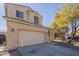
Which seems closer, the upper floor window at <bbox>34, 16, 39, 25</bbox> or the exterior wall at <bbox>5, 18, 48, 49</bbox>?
the exterior wall at <bbox>5, 18, 48, 49</bbox>

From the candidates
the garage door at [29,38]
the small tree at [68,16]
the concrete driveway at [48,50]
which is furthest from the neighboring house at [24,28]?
the small tree at [68,16]

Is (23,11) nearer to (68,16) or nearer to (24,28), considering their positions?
(24,28)

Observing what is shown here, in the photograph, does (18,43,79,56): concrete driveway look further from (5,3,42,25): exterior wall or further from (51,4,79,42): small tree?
(5,3,42,25): exterior wall

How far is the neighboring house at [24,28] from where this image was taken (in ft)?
11.5

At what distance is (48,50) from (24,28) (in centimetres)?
79

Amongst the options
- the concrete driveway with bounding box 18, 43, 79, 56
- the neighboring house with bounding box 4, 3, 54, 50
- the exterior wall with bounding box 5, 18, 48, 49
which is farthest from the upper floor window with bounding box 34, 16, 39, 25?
the concrete driveway with bounding box 18, 43, 79, 56

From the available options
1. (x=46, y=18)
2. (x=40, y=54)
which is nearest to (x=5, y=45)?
(x=40, y=54)

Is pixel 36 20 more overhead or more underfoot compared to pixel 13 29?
more overhead

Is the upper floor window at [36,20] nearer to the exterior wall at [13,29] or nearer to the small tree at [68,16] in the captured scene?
the exterior wall at [13,29]

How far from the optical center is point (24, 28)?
3607 millimetres

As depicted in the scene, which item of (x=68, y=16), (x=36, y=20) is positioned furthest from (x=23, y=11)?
(x=68, y=16)

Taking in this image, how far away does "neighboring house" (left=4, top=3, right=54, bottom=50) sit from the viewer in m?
3.51

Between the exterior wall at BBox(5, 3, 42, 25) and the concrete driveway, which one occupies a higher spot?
the exterior wall at BBox(5, 3, 42, 25)

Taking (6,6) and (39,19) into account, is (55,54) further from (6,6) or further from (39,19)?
(6,6)
